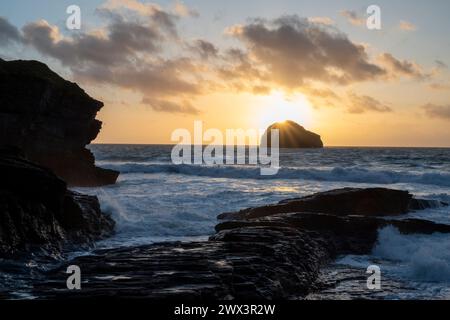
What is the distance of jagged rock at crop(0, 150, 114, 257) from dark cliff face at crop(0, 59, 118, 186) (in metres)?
15.3

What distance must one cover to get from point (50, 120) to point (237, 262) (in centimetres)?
2431

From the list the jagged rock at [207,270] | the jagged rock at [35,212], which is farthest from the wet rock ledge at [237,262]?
the jagged rock at [35,212]

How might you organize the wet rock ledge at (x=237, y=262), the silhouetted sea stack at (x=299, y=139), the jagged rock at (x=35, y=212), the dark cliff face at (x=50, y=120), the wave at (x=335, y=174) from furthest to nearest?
1. the silhouetted sea stack at (x=299, y=139)
2. the wave at (x=335, y=174)
3. the dark cliff face at (x=50, y=120)
4. the jagged rock at (x=35, y=212)
5. the wet rock ledge at (x=237, y=262)

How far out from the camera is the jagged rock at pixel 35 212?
418 inches

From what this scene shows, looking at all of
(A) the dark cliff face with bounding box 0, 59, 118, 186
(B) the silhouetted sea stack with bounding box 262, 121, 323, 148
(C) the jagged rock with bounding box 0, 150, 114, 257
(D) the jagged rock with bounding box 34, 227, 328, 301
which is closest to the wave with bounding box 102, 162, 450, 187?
(A) the dark cliff face with bounding box 0, 59, 118, 186

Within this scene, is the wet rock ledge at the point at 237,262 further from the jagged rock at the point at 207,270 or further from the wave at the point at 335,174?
the wave at the point at 335,174

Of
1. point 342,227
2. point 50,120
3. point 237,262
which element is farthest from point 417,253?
point 50,120

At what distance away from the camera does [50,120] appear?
3023cm

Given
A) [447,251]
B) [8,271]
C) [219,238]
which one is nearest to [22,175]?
[8,271]

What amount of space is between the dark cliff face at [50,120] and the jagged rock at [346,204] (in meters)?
14.6

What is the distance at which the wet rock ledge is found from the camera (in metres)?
7.21

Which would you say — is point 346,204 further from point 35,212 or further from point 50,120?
point 50,120

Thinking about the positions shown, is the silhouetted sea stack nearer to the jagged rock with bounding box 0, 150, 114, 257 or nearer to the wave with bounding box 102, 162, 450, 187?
the wave with bounding box 102, 162, 450, 187

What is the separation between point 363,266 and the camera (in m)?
11.2
